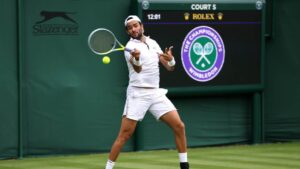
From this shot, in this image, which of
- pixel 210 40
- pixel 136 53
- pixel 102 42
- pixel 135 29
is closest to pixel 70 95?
pixel 210 40

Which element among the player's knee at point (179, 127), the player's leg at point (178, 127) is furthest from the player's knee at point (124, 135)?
the player's knee at point (179, 127)

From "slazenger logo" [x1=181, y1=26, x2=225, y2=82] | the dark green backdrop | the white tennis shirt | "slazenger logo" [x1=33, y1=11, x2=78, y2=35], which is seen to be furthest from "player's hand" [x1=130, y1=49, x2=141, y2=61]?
"slazenger logo" [x1=181, y1=26, x2=225, y2=82]

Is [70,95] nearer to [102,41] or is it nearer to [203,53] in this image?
[203,53]

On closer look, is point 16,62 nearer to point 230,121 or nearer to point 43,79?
point 43,79

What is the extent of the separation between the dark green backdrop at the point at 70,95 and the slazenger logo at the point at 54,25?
2 cm

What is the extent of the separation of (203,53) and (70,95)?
2331mm

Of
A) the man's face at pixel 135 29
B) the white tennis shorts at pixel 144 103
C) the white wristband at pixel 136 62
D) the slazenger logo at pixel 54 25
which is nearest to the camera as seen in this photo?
the white wristband at pixel 136 62

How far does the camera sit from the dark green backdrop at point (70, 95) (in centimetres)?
1175

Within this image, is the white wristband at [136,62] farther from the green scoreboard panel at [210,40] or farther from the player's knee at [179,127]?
the green scoreboard panel at [210,40]

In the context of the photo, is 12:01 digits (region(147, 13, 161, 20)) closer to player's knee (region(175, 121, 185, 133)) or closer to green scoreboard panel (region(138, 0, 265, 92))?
green scoreboard panel (region(138, 0, 265, 92))

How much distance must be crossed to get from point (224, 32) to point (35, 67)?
3.20 metres

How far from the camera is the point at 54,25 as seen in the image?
12.0m

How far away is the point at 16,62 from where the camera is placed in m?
11.7

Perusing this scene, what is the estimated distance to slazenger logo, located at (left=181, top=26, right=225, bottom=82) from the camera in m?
13.2
